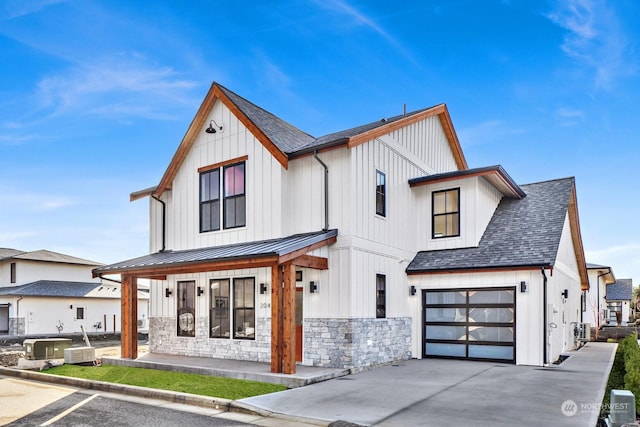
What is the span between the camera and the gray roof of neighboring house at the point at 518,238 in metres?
13.0

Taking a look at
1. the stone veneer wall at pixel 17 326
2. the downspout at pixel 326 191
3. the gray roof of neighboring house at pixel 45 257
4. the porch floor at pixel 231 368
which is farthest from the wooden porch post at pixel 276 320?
the gray roof of neighboring house at pixel 45 257

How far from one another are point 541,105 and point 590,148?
518cm

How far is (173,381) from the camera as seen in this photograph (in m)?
10.5

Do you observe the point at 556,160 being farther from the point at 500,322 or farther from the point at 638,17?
the point at 500,322

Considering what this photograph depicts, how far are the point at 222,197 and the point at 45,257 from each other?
24.7m

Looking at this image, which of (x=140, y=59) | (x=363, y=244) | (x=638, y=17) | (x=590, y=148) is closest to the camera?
(x=363, y=244)

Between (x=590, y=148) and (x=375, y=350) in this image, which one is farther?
(x=590, y=148)

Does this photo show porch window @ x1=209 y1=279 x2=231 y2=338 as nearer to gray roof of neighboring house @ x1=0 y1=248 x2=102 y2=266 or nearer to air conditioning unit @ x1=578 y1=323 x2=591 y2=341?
air conditioning unit @ x1=578 y1=323 x2=591 y2=341

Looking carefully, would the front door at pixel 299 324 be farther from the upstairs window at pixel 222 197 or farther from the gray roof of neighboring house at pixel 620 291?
the gray roof of neighboring house at pixel 620 291

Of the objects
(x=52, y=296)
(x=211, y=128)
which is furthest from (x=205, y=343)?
(x=52, y=296)

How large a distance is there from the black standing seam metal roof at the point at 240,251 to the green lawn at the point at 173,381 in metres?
2.66

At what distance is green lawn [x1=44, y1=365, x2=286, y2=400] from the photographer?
926 cm

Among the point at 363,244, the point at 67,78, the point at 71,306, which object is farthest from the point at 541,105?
the point at 71,306

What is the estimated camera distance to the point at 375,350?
1242cm
